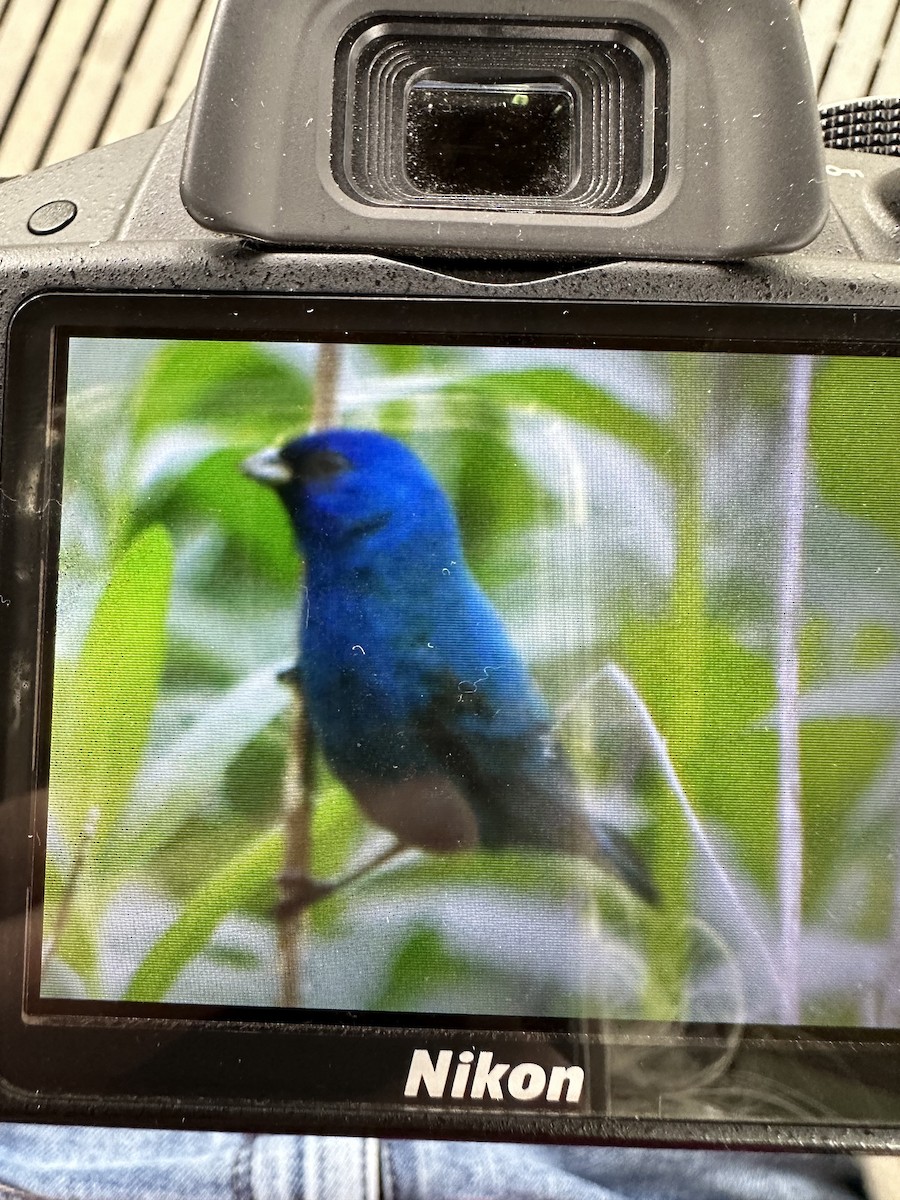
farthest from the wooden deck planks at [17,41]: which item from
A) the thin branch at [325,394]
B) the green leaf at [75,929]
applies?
the green leaf at [75,929]

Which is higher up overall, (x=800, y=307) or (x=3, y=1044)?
(x=800, y=307)

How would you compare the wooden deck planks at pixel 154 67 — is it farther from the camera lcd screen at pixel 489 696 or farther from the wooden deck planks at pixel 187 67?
the camera lcd screen at pixel 489 696

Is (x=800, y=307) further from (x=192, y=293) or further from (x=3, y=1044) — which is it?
(x=3, y=1044)

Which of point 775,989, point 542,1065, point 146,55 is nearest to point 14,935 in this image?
point 542,1065

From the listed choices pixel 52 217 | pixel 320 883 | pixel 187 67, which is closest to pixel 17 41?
pixel 187 67

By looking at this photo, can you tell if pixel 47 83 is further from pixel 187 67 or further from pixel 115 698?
pixel 115 698

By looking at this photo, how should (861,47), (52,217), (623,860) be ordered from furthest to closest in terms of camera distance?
(861,47) → (52,217) → (623,860)

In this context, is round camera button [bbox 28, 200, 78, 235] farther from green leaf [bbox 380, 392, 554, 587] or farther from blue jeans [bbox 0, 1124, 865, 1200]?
blue jeans [bbox 0, 1124, 865, 1200]
